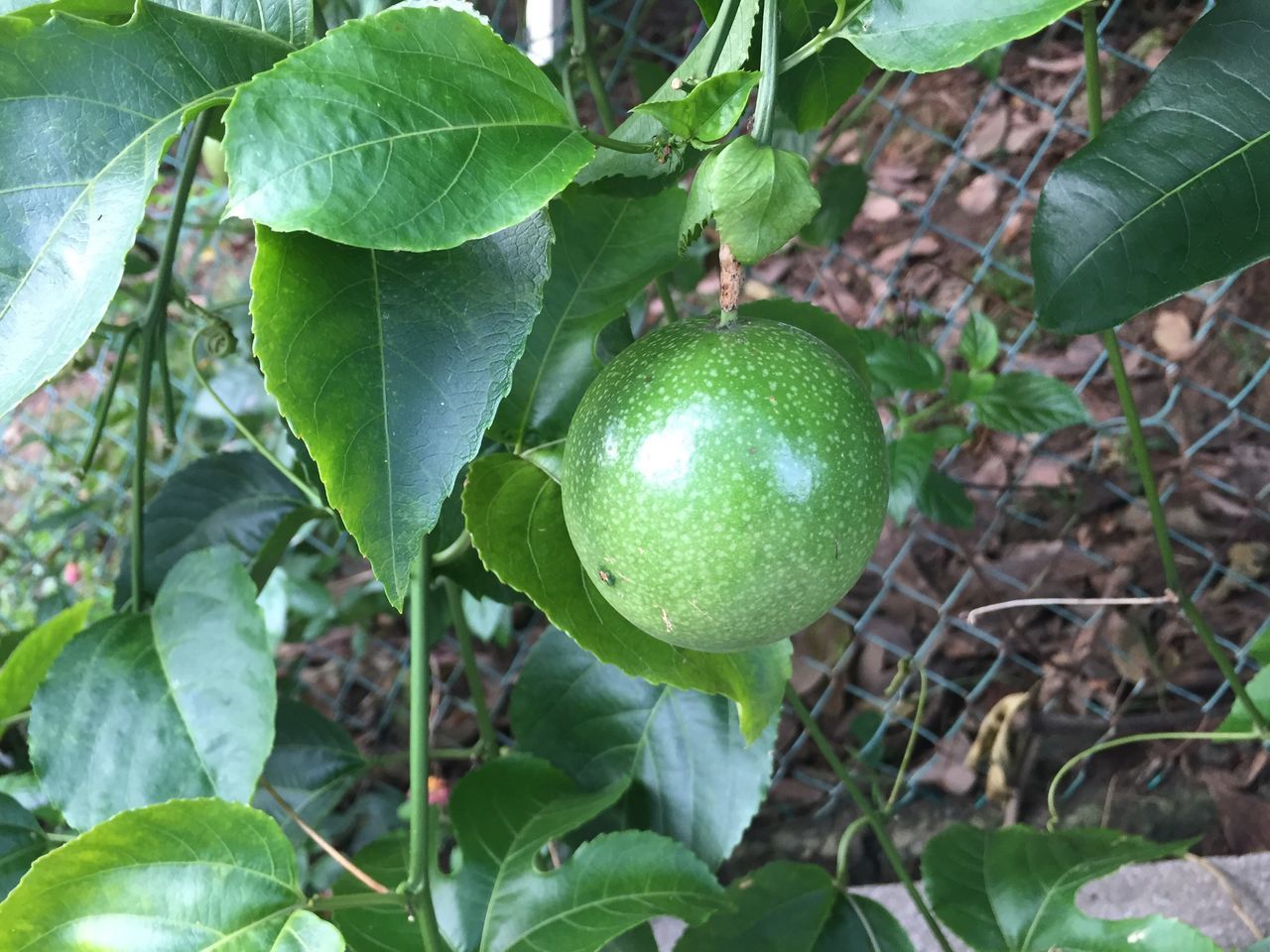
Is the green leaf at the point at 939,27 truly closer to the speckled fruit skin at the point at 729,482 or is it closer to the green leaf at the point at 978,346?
the speckled fruit skin at the point at 729,482

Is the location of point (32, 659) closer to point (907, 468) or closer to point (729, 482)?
point (729, 482)

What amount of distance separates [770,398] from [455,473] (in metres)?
0.17

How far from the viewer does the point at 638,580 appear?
1.84ft

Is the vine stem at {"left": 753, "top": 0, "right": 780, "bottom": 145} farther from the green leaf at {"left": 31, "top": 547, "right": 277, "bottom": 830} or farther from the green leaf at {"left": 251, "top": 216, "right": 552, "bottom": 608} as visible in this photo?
the green leaf at {"left": 31, "top": 547, "right": 277, "bottom": 830}

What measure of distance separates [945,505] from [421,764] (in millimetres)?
871

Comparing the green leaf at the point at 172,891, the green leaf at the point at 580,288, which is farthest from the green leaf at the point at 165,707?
the green leaf at the point at 580,288

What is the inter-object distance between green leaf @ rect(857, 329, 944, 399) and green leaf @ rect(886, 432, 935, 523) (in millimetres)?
63

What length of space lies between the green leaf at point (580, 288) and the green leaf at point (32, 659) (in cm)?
56

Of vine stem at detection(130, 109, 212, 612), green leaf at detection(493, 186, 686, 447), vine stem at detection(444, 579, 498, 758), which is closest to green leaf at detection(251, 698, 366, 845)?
vine stem at detection(444, 579, 498, 758)

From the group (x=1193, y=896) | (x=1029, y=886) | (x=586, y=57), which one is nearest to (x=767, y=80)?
(x=586, y=57)

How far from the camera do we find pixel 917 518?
6.08ft

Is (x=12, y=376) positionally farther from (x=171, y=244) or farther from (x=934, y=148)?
(x=934, y=148)

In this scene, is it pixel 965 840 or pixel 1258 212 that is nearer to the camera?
pixel 1258 212

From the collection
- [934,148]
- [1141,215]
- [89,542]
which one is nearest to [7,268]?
[1141,215]
